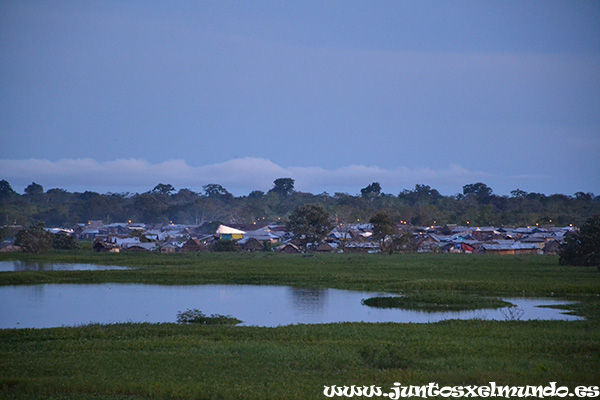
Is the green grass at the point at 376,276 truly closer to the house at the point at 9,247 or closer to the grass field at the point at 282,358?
the grass field at the point at 282,358

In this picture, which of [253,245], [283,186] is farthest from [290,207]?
[253,245]

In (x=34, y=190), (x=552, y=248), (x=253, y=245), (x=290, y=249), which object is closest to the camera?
(x=552, y=248)

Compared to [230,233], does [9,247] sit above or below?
below

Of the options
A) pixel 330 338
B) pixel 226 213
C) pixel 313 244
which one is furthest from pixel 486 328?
pixel 226 213

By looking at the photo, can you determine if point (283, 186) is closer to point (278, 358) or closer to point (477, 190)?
point (477, 190)

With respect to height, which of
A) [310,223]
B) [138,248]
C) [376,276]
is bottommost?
[376,276]

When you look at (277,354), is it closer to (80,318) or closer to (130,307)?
(80,318)

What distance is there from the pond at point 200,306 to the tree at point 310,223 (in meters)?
35.9

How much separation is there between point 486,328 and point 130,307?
1770cm

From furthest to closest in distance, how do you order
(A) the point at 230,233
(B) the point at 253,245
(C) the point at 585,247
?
(A) the point at 230,233 → (B) the point at 253,245 → (C) the point at 585,247

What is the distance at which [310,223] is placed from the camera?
7769 cm

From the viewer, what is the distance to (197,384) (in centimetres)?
1455

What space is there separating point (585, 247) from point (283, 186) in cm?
12432

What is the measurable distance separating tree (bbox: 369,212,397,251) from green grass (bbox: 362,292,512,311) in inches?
1462
